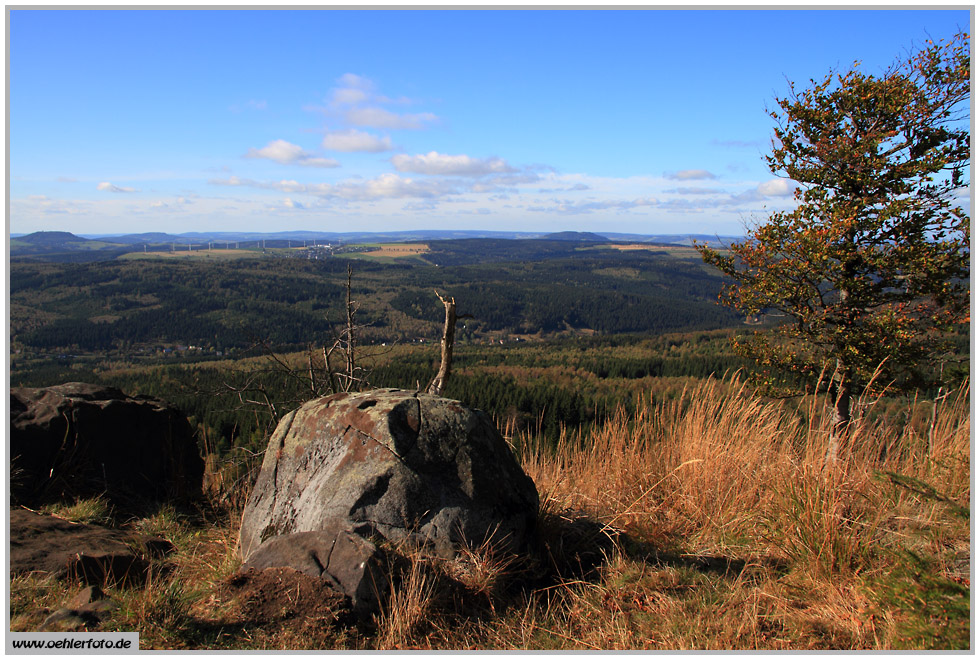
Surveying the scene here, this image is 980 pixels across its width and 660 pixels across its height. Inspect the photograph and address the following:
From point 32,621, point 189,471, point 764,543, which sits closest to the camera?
point 32,621

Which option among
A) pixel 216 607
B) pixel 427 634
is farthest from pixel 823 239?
pixel 216 607

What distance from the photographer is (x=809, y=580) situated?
9.57 feet

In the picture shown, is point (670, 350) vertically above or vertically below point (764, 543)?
below

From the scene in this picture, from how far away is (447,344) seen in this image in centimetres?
411

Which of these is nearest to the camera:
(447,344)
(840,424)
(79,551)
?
(79,551)

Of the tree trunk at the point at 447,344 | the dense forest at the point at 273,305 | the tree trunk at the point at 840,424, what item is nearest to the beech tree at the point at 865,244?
the tree trunk at the point at 840,424

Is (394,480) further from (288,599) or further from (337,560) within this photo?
(288,599)

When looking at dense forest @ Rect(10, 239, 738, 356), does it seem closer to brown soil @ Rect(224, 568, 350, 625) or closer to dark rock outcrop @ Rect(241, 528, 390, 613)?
dark rock outcrop @ Rect(241, 528, 390, 613)

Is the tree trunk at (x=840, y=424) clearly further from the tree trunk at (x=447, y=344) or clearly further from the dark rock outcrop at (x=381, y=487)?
the tree trunk at (x=447, y=344)

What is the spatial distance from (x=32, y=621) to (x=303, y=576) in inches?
44.3

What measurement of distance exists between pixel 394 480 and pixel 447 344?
1.18 metres

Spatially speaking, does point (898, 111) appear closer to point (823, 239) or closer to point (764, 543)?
point (823, 239)

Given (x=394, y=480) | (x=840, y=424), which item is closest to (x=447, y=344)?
(x=394, y=480)

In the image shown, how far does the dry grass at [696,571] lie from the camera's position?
2541 millimetres
